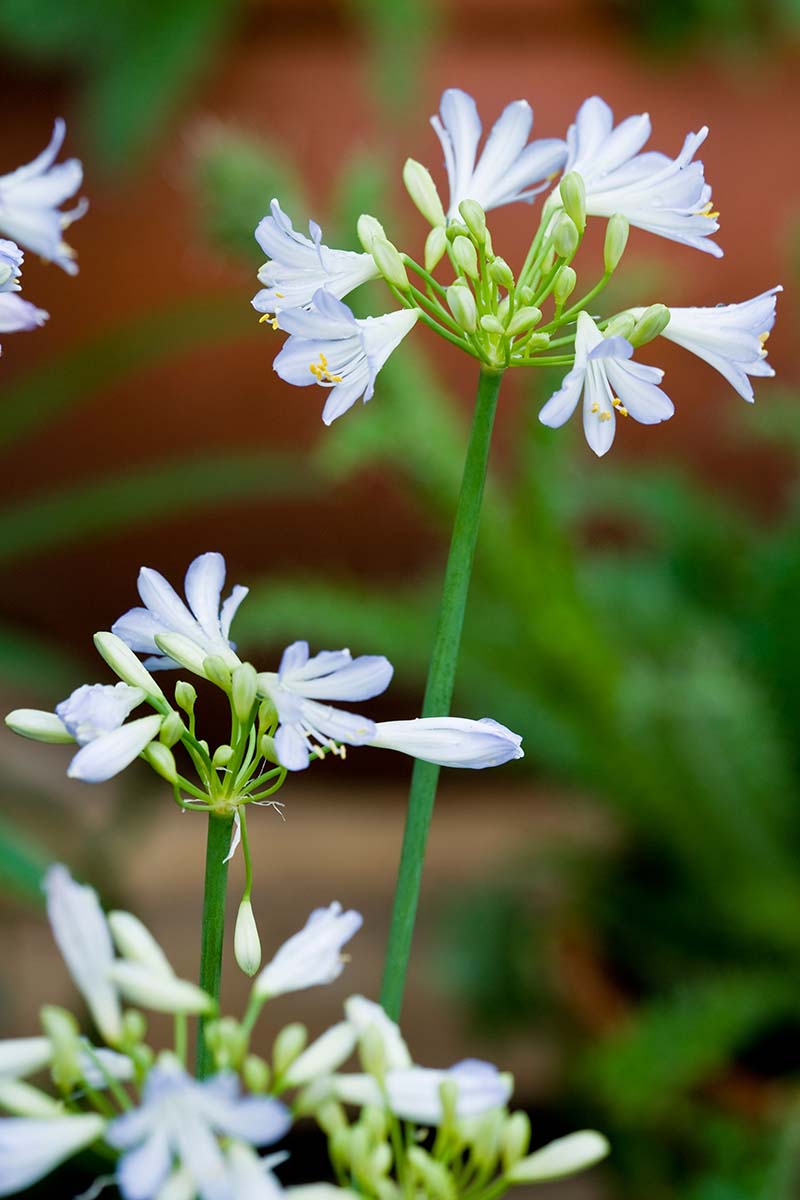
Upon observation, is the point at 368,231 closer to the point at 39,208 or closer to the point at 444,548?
the point at 39,208

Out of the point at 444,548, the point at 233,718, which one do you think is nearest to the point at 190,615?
the point at 233,718

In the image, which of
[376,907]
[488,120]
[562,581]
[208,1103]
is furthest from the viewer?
[376,907]

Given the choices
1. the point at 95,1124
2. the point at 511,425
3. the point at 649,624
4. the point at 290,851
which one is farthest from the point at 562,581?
the point at 95,1124

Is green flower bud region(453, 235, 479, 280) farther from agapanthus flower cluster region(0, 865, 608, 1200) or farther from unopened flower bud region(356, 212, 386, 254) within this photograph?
agapanthus flower cluster region(0, 865, 608, 1200)

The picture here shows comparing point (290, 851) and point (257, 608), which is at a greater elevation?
point (257, 608)

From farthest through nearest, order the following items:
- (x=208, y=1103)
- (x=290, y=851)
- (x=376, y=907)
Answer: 1. (x=290, y=851)
2. (x=376, y=907)
3. (x=208, y=1103)

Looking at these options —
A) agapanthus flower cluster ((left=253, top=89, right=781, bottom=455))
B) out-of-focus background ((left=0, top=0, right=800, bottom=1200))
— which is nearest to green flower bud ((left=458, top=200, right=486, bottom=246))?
agapanthus flower cluster ((left=253, top=89, right=781, bottom=455))

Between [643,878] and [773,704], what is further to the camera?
[643,878]

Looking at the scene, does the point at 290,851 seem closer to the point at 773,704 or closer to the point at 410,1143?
the point at 773,704
